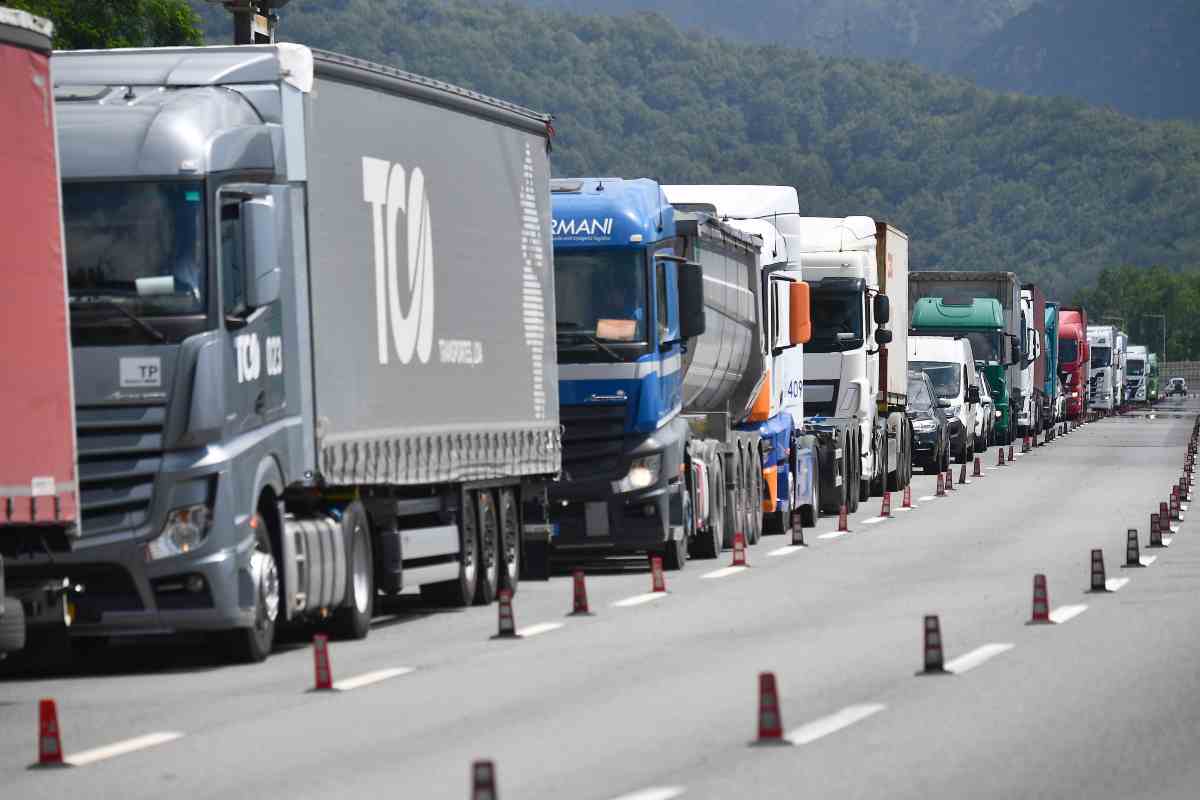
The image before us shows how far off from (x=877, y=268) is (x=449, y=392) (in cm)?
2350

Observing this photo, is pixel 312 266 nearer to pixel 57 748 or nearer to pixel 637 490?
pixel 57 748

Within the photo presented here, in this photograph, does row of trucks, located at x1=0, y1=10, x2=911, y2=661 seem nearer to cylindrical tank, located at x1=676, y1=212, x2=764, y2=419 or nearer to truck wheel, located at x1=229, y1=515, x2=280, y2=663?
truck wheel, located at x1=229, y1=515, x2=280, y2=663

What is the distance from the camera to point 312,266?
17.6 meters

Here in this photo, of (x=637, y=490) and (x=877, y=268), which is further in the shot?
(x=877, y=268)

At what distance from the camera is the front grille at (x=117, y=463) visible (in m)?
16.1

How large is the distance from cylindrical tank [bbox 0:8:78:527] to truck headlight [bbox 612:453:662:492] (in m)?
10.7

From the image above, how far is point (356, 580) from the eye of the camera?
18656mm

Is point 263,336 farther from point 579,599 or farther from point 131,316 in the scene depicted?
point 579,599

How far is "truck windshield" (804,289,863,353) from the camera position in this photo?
3922cm

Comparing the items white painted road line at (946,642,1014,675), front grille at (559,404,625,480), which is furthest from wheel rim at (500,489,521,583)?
white painted road line at (946,642,1014,675)

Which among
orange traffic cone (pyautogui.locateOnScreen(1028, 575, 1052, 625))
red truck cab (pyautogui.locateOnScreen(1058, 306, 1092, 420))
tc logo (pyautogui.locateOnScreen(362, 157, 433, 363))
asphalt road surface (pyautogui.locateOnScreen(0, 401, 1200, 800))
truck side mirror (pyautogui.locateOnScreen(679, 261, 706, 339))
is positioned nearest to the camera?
asphalt road surface (pyautogui.locateOnScreen(0, 401, 1200, 800))

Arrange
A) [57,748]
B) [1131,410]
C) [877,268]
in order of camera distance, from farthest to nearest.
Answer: [1131,410] → [877,268] → [57,748]

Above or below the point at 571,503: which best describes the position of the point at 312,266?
above

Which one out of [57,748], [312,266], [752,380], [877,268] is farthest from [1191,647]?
[877,268]
